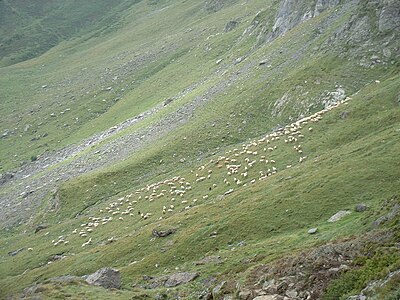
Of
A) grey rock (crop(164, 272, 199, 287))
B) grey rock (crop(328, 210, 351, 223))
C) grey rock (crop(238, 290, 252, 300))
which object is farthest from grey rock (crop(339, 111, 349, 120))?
grey rock (crop(238, 290, 252, 300))

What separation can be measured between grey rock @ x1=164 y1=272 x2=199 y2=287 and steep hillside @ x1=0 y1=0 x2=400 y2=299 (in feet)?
1.00

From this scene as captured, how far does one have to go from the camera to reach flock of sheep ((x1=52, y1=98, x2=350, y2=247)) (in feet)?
210

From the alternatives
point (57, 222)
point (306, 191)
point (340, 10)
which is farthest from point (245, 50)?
point (306, 191)

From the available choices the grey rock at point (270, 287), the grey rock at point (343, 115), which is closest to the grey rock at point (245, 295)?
the grey rock at point (270, 287)

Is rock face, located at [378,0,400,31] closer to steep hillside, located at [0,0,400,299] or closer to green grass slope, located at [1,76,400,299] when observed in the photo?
steep hillside, located at [0,0,400,299]

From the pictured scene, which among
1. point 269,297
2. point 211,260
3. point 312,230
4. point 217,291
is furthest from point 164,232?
point 269,297

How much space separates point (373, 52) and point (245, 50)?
174ft

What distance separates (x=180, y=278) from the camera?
1517 inches

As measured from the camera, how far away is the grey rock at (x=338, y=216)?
40.0 m

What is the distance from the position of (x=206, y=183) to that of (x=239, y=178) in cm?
568

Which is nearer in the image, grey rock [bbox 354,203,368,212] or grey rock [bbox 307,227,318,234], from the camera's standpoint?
grey rock [bbox 307,227,318,234]

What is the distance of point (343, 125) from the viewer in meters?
63.8

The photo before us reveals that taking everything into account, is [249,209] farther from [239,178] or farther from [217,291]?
[217,291]

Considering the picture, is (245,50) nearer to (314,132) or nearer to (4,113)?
(314,132)
